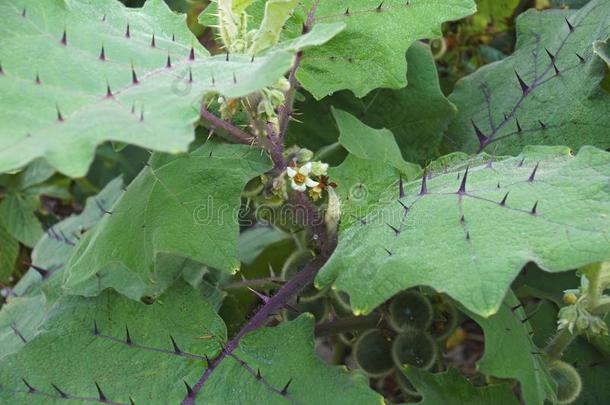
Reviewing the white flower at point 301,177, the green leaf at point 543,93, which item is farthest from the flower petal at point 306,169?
the green leaf at point 543,93

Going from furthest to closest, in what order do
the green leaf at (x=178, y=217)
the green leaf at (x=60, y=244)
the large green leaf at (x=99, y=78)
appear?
the green leaf at (x=60, y=244) → the green leaf at (x=178, y=217) → the large green leaf at (x=99, y=78)

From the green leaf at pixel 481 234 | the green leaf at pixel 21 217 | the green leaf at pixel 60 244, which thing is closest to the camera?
the green leaf at pixel 481 234

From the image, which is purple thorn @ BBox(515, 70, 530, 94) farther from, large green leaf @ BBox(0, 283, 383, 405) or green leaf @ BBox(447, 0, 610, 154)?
large green leaf @ BBox(0, 283, 383, 405)

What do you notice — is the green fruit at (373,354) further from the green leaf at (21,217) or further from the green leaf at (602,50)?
the green leaf at (21,217)

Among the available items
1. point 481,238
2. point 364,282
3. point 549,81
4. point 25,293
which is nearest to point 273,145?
point 364,282

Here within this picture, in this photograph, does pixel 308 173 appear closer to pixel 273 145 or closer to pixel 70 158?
pixel 273 145

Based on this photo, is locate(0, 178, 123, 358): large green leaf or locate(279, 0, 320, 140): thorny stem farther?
locate(0, 178, 123, 358): large green leaf

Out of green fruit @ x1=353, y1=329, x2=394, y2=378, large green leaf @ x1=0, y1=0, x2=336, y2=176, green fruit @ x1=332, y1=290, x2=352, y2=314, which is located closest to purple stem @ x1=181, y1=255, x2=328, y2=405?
green fruit @ x1=332, y1=290, x2=352, y2=314
